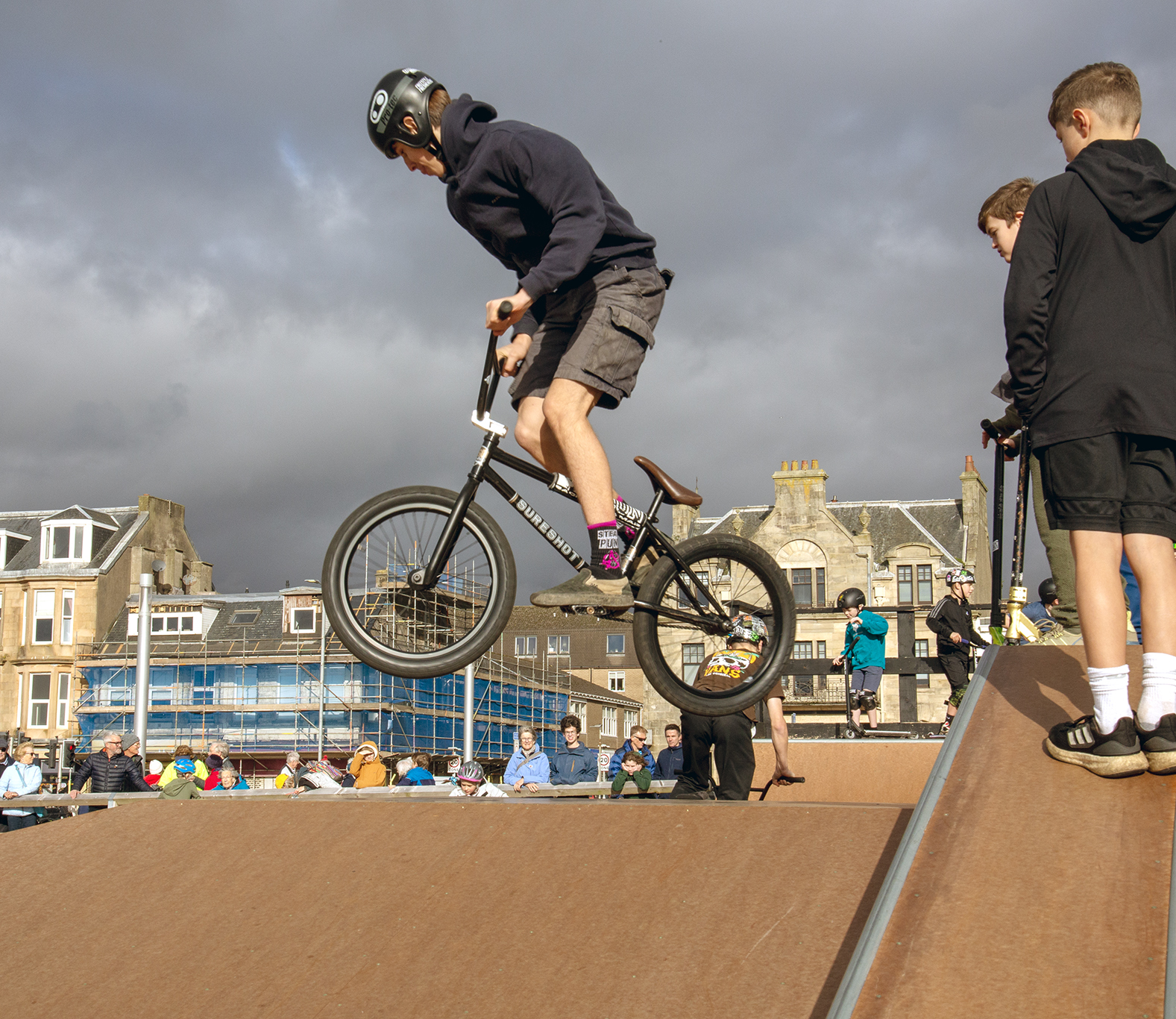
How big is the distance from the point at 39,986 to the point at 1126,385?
12.7 feet

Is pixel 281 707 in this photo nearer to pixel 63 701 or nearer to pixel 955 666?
pixel 63 701

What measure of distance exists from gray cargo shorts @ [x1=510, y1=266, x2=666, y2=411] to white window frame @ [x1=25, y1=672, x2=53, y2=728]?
4271cm

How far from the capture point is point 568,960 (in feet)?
9.68

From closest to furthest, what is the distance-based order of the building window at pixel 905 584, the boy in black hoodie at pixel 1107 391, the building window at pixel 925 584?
the boy in black hoodie at pixel 1107 391
the building window at pixel 925 584
the building window at pixel 905 584

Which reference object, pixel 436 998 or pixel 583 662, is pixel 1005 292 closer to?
pixel 436 998

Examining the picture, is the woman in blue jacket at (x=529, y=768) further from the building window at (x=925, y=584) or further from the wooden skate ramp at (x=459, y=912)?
the building window at (x=925, y=584)

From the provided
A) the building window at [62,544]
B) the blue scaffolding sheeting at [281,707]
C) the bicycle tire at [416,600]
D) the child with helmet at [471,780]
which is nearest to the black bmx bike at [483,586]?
the bicycle tire at [416,600]

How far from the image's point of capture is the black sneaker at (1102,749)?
10.1 ft

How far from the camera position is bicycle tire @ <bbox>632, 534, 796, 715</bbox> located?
15.8 ft

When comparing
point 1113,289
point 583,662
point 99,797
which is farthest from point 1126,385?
point 583,662

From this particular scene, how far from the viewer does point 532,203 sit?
4.49 m

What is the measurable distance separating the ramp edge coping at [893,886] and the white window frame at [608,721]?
50071 mm

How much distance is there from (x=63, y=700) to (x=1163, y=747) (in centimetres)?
4466

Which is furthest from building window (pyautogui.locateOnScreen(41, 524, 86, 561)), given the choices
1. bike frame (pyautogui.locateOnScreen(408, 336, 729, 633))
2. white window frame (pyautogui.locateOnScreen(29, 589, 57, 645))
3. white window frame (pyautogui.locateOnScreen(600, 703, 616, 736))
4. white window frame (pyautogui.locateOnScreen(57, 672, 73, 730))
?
bike frame (pyautogui.locateOnScreen(408, 336, 729, 633))
